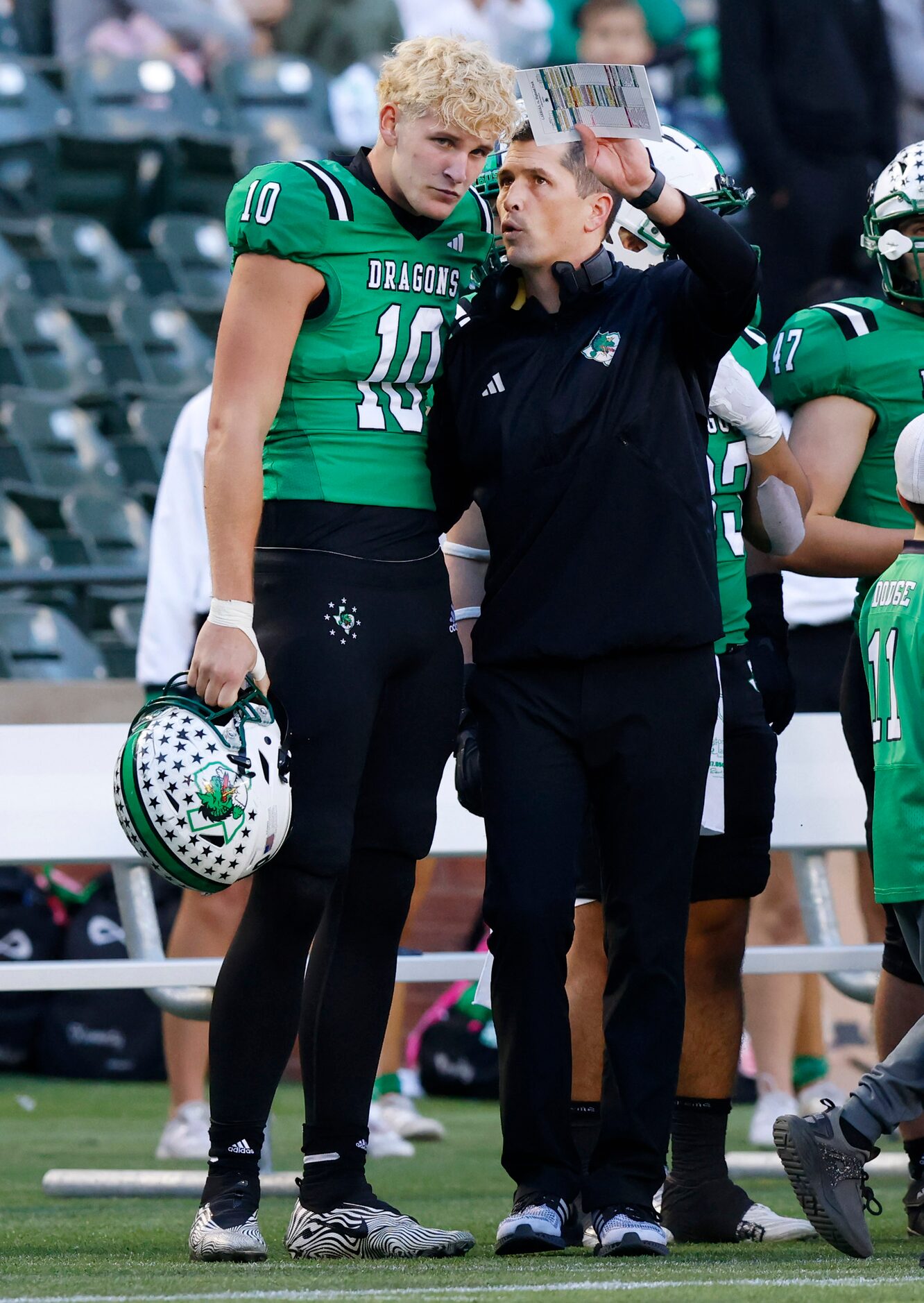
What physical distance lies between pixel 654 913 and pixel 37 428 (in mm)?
6682

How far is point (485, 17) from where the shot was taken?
34.3 ft

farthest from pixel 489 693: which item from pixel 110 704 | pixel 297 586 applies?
pixel 110 704

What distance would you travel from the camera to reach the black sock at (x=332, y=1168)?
3.00m

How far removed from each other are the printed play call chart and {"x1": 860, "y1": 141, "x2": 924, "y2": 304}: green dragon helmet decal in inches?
31.6

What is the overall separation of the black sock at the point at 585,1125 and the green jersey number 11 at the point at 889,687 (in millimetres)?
743

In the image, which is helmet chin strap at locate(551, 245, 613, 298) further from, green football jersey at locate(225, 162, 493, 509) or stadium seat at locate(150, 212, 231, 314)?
stadium seat at locate(150, 212, 231, 314)

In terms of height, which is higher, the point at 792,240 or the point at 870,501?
the point at 870,501

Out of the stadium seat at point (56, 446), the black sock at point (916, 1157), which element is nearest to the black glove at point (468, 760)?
the black sock at point (916, 1157)

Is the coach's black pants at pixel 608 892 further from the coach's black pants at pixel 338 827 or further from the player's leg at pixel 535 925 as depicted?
the coach's black pants at pixel 338 827

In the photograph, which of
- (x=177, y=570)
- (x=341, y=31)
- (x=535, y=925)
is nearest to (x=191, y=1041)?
(x=177, y=570)

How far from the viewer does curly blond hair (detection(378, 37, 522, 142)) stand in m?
2.92

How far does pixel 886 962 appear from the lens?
350 cm

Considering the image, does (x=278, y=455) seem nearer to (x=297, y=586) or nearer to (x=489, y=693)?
(x=297, y=586)

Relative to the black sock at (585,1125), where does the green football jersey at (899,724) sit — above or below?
above
